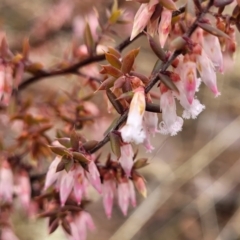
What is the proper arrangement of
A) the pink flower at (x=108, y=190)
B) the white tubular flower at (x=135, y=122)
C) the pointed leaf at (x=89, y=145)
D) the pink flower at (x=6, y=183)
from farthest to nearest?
the pink flower at (x=6, y=183), the pink flower at (x=108, y=190), the pointed leaf at (x=89, y=145), the white tubular flower at (x=135, y=122)

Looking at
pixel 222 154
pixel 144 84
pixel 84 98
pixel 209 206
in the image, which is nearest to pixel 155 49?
pixel 144 84

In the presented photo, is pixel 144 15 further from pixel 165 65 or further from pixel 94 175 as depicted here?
pixel 94 175

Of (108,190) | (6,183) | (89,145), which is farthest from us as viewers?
(6,183)

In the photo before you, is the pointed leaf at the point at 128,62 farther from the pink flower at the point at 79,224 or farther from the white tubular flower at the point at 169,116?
the pink flower at the point at 79,224

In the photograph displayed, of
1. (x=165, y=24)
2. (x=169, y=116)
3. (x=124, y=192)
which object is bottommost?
(x=124, y=192)

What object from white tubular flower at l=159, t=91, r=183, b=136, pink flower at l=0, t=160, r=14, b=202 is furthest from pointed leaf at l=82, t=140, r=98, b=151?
pink flower at l=0, t=160, r=14, b=202

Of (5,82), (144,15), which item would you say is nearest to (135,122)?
(144,15)

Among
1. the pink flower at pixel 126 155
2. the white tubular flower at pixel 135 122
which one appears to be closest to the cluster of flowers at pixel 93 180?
the pink flower at pixel 126 155
